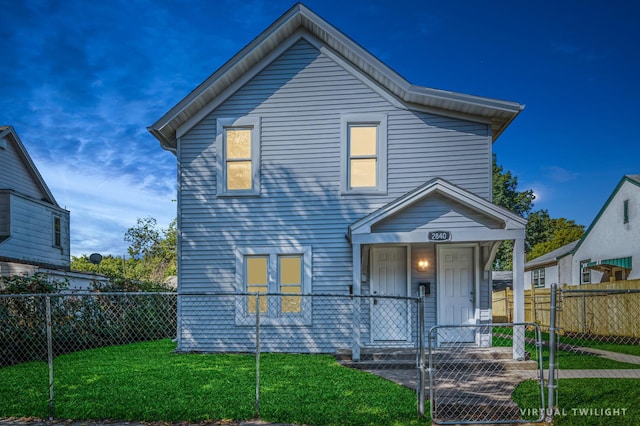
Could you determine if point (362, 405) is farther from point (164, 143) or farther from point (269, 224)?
point (164, 143)

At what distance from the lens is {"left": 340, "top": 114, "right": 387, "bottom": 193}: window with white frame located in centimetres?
1119

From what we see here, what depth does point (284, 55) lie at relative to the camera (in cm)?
1153

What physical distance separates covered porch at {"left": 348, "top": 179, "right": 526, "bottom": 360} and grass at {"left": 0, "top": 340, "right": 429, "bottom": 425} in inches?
76.6

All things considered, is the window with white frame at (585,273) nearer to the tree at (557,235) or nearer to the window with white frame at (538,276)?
the window with white frame at (538,276)

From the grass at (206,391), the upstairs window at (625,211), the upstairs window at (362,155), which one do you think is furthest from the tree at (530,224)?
→ the grass at (206,391)

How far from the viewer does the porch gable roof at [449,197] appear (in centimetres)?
943

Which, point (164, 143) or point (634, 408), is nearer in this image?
point (634, 408)

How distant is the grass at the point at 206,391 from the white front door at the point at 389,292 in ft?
5.14

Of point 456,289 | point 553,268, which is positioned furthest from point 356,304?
point 553,268

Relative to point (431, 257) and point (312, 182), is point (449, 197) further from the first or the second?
point (312, 182)

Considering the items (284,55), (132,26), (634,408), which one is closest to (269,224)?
(284,55)

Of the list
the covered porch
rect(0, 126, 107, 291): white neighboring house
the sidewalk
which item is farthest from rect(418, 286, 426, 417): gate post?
rect(0, 126, 107, 291): white neighboring house

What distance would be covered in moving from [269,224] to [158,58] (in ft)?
56.8

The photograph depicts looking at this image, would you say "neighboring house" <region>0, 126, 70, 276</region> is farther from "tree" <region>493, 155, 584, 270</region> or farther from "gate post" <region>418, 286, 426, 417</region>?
"tree" <region>493, 155, 584, 270</region>
